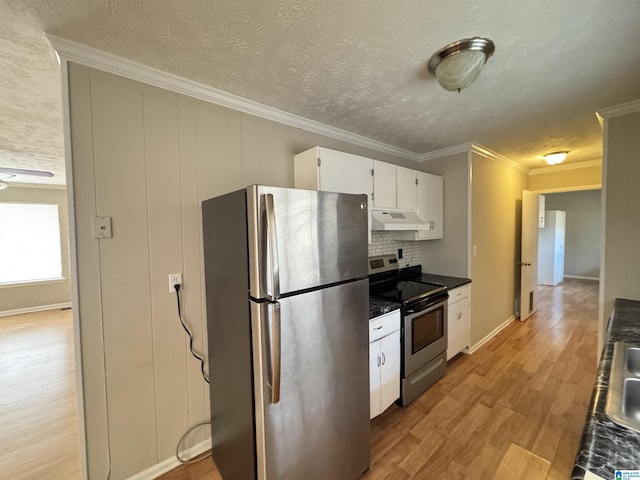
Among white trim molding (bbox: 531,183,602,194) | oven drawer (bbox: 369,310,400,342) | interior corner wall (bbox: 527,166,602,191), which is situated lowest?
oven drawer (bbox: 369,310,400,342)

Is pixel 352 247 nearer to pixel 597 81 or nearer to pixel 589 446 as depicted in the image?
pixel 589 446

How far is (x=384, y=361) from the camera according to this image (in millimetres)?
2082

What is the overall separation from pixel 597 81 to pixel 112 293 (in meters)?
3.38

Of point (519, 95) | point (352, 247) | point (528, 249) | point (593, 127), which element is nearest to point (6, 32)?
point (352, 247)

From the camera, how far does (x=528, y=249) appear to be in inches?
164

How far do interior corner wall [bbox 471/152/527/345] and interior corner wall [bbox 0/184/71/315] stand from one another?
21.8 ft

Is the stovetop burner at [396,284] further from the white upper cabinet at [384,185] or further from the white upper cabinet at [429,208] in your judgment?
the white upper cabinet at [384,185]

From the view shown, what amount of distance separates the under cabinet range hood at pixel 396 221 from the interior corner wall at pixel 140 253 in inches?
51.8

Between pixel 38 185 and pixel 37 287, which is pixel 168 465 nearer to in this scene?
pixel 37 287

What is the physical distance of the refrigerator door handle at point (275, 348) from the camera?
123cm

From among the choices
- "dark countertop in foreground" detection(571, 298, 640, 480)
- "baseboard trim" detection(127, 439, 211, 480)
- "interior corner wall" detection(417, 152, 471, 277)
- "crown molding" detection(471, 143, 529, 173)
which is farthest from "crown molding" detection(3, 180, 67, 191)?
"dark countertop in foreground" detection(571, 298, 640, 480)

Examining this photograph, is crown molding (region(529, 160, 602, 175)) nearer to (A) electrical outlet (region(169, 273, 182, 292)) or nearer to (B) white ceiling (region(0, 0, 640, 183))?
(B) white ceiling (region(0, 0, 640, 183))

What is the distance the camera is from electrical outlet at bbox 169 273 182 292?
173cm

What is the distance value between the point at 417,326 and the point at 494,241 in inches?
85.0
